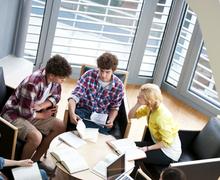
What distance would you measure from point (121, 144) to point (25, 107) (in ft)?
2.90

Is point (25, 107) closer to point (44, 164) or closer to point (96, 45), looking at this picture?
point (44, 164)

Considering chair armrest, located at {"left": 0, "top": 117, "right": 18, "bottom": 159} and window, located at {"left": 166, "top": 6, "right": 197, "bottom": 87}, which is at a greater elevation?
window, located at {"left": 166, "top": 6, "right": 197, "bottom": 87}

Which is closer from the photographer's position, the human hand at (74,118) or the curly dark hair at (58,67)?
the curly dark hair at (58,67)

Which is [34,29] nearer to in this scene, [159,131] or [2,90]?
[2,90]

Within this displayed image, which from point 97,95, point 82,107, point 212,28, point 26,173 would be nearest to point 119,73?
point 97,95

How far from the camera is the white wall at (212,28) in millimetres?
2314

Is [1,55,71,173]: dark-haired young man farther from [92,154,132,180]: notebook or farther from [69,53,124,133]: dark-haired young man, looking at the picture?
[92,154,132,180]: notebook

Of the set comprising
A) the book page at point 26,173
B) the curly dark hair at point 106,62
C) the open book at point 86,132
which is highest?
the curly dark hair at point 106,62

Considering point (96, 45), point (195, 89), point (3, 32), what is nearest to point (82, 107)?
point (3, 32)

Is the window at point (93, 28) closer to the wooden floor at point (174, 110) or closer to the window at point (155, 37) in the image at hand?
the window at point (155, 37)

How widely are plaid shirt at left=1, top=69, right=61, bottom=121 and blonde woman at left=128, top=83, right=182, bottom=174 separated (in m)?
0.89

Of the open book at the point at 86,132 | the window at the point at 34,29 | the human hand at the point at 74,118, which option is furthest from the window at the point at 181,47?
the open book at the point at 86,132

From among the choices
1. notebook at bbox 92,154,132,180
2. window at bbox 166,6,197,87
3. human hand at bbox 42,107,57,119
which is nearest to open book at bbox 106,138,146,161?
notebook at bbox 92,154,132,180

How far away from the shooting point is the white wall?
2.31 metres
